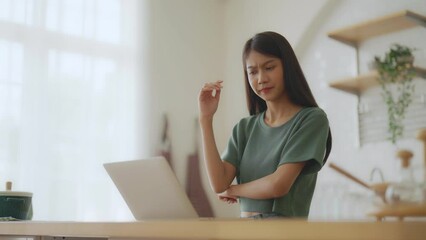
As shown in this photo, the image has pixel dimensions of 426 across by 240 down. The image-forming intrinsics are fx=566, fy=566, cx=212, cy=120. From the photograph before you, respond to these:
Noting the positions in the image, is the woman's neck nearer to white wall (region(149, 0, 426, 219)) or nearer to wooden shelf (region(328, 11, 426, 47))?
white wall (region(149, 0, 426, 219))

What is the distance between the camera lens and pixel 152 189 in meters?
1.35

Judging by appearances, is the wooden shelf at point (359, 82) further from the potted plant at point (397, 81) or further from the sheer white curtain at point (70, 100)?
the sheer white curtain at point (70, 100)

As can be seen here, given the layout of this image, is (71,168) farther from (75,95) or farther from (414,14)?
(414,14)

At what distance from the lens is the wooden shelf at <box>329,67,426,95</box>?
3.13 metres

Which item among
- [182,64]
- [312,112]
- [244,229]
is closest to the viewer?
[244,229]

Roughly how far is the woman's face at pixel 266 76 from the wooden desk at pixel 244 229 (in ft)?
2.15

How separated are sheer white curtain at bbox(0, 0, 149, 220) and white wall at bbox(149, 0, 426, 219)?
0.21 m

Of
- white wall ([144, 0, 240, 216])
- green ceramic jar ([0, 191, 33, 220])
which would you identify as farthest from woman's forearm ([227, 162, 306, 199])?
white wall ([144, 0, 240, 216])

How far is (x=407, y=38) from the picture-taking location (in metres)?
3.15

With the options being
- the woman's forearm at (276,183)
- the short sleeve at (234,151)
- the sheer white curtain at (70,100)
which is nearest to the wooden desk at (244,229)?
the woman's forearm at (276,183)

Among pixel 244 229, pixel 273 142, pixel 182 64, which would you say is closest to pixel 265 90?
pixel 273 142

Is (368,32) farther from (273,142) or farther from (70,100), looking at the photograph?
(273,142)

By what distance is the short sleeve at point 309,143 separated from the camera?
140 centimetres

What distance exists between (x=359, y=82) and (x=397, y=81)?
0.23 meters
